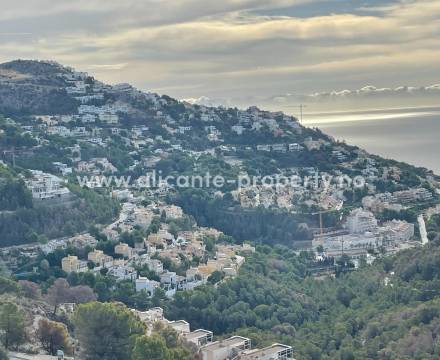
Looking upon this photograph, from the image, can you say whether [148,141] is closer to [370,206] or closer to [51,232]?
[370,206]

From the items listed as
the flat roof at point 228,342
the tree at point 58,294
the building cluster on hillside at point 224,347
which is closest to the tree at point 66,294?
the tree at point 58,294

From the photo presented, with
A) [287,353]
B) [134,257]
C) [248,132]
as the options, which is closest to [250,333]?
[287,353]

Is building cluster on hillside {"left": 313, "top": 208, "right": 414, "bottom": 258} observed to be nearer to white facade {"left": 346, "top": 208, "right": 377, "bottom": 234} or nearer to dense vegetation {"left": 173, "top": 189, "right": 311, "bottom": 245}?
white facade {"left": 346, "top": 208, "right": 377, "bottom": 234}

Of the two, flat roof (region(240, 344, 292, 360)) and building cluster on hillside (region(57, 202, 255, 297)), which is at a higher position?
building cluster on hillside (region(57, 202, 255, 297))

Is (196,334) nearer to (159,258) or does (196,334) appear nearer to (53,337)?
(53,337)

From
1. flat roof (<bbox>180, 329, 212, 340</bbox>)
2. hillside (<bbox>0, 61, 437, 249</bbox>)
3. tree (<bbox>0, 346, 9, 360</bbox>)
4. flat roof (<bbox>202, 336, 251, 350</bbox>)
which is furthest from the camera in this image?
hillside (<bbox>0, 61, 437, 249</bbox>)

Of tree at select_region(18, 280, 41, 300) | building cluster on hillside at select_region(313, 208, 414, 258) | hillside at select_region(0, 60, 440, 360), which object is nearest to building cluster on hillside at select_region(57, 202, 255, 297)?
hillside at select_region(0, 60, 440, 360)
